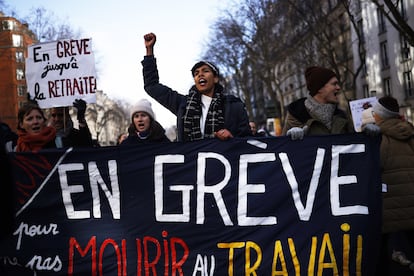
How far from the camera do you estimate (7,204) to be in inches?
96.3

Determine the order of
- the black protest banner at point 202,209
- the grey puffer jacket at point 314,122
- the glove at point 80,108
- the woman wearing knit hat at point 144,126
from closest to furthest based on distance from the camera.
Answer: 1. the black protest banner at point 202,209
2. the grey puffer jacket at point 314,122
3. the woman wearing knit hat at point 144,126
4. the glove at point 80,108

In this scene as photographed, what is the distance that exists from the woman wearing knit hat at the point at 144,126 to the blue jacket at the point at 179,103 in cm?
24

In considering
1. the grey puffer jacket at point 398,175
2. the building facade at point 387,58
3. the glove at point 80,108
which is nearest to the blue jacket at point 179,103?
the glove at point 80,108

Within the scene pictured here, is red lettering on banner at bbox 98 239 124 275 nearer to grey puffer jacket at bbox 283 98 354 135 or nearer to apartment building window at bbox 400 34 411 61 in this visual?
grey puffer jacket at bbox 283 98 354 135

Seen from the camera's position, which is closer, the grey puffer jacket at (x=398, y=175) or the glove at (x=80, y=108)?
the grey puffer jacket at (x=398, y=175)

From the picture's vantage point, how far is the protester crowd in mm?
3713

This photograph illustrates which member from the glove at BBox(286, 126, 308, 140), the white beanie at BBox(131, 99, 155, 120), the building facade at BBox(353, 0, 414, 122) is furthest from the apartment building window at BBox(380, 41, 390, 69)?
the glove at BBox(286, 126, 308, 140)

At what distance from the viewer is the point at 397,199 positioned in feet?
12.2

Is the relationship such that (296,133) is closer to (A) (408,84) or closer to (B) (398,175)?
(B) (398,175)

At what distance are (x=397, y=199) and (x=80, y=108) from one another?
3.15 metres

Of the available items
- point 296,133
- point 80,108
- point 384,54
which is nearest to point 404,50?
point 384,54

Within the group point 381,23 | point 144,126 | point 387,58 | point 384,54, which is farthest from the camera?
point 384,54

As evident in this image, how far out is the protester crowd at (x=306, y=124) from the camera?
3713 mm

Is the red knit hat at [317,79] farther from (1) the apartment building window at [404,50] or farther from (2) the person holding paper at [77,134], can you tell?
(1) the apartment building window at [404,50]
